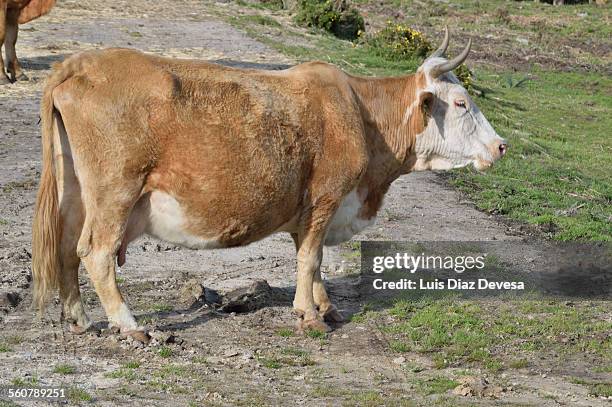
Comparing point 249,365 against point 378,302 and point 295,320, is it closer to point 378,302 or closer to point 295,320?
point 295,320

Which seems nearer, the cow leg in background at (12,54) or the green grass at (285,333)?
the green grass at (285,333)

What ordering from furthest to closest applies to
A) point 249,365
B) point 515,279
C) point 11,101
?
point 11,101, point 515,279, point 249,365

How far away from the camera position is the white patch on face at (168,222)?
8.41 meters

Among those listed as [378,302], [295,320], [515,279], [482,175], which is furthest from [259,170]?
[482,175]

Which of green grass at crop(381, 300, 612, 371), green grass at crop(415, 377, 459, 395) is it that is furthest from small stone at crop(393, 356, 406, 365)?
green grass at crop(415, 377, 459, 395)

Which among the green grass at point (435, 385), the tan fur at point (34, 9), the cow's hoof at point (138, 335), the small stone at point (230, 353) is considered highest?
the green grass at point (435, 385)

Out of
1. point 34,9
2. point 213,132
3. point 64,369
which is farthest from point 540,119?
point 64,369

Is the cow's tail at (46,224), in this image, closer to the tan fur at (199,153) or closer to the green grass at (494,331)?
the tan fur at (199,153)

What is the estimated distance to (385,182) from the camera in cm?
979

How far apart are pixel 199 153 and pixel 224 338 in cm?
145

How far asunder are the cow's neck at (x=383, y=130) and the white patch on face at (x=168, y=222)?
164 centimetres

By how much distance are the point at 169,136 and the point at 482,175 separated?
798 centimetres

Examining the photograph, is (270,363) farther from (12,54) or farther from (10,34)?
(10,34)

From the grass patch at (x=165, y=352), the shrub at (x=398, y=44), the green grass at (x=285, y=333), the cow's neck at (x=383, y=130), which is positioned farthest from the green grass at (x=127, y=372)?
the shrub at (x=398, y=44)
